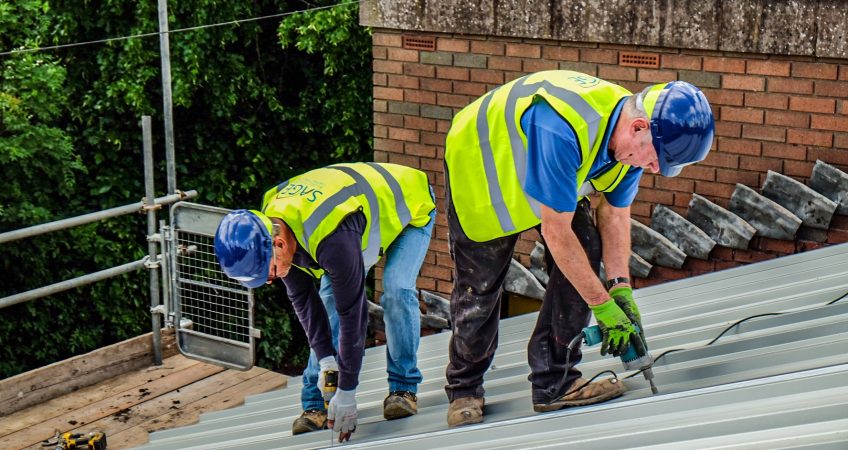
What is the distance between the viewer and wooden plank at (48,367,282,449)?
6.41 meters

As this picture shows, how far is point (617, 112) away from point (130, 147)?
1296 cm

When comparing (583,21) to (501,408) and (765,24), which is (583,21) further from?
(501,408)

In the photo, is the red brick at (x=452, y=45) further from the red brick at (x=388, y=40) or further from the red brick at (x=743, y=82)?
the red brick at (x=743, y=82)

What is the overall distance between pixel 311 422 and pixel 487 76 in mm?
3072

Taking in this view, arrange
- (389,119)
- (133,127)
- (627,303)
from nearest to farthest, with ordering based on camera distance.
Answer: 1. (627,303)
2. (389,119)
3. (133,127)

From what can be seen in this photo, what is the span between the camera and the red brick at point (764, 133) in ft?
20.6

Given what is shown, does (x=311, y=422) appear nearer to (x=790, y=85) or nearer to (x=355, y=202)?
(x=355, y=202)

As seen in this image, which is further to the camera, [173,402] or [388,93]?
[388,93]

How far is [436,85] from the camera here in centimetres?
728

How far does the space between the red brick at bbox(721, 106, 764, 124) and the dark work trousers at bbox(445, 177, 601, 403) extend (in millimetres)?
2788

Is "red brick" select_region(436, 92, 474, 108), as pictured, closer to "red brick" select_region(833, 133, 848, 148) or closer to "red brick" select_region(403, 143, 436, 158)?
"red brick" select_region(403, 143, 436, 158)

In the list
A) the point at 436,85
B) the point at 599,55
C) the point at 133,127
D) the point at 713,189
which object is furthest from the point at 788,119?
the point at 133,127

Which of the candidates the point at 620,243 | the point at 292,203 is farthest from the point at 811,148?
the point at 292,203

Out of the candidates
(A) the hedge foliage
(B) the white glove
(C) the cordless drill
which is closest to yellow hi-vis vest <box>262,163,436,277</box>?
(B) the white glove
